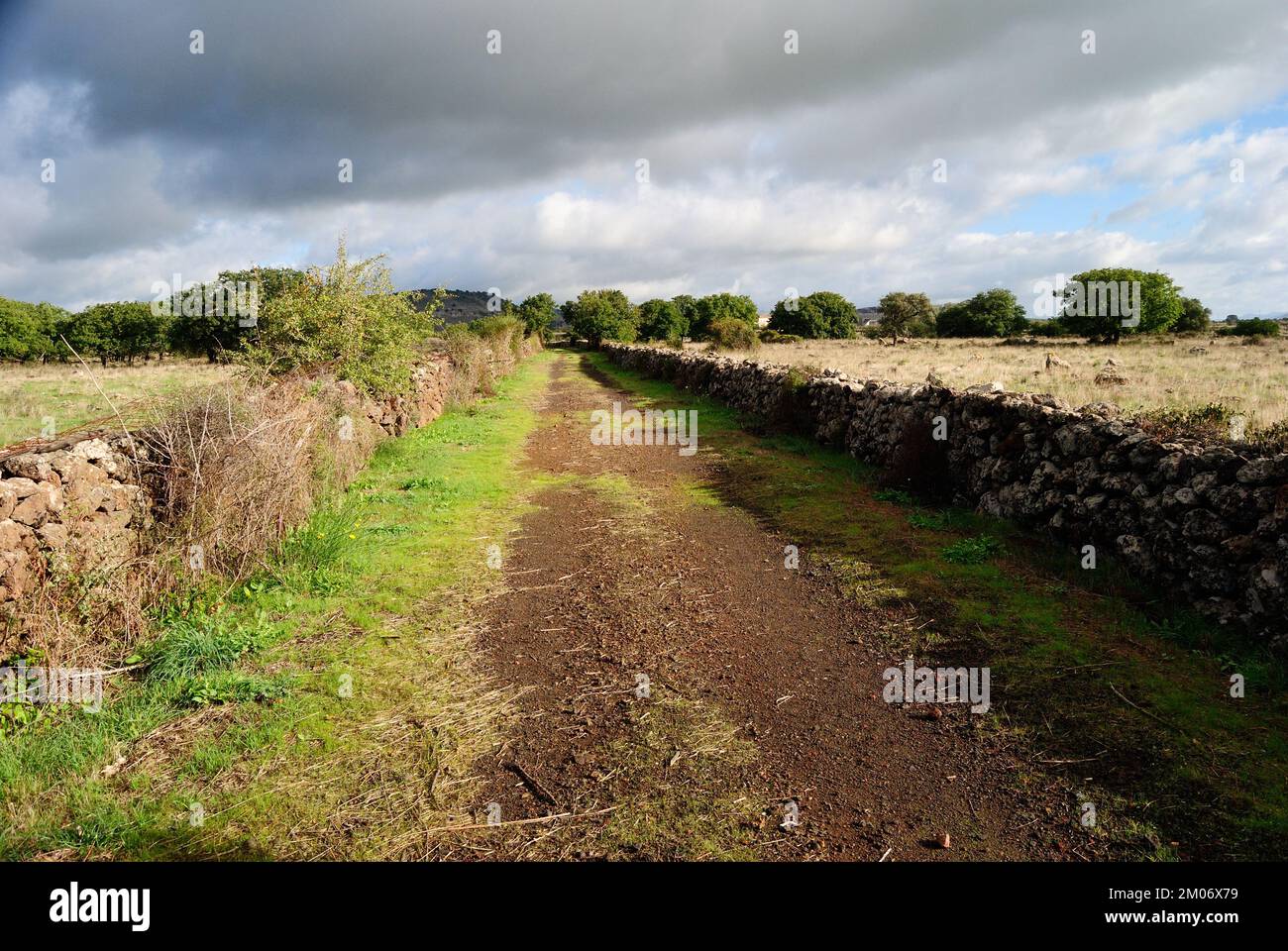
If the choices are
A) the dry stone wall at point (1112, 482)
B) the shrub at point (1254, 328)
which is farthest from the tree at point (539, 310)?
the dry stone wall at point (1112, 482)

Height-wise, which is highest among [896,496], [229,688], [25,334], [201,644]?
[25,334]

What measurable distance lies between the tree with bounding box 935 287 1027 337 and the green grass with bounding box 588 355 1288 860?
251 ft

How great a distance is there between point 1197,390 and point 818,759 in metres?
12.1

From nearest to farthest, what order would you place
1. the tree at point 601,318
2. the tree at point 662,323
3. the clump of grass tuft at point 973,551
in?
the clump of grass tuft at point 973,551 → the tree at point 601,318 → the tree at point 662,323

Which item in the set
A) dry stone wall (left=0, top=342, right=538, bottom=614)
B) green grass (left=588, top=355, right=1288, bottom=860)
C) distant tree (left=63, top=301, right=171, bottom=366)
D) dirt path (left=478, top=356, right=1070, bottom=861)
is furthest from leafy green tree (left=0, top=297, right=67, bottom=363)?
green grass (left=588, top=355, right=1288, bottom=860)

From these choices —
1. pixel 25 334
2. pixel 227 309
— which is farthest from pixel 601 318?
pixel 25 334

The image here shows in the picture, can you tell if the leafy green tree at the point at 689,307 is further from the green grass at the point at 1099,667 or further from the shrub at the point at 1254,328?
the green grass at the point at 1099,667

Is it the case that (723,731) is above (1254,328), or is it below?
below

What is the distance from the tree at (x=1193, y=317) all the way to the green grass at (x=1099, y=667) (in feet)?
259

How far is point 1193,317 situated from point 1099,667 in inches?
3339

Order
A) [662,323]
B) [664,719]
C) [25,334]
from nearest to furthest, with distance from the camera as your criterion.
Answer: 1. [664,719]
2. [25,334]
3. [662,323]

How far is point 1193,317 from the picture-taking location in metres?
68.1

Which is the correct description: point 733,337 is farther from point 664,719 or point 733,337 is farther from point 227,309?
point 664,719

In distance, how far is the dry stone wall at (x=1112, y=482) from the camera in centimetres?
517
